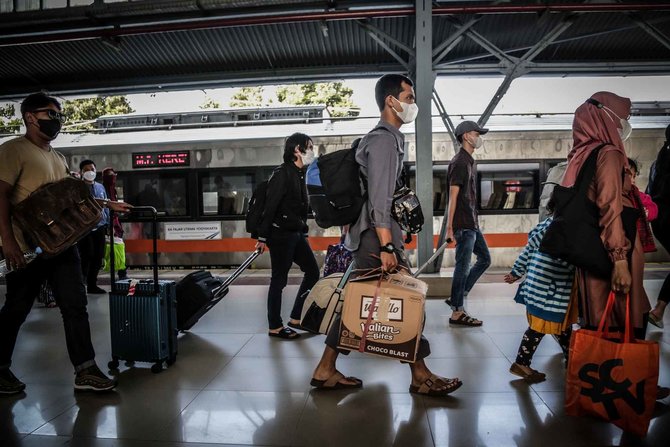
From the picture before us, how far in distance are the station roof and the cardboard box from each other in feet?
13.9

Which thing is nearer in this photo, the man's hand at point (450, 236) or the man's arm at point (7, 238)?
the man's arm at point (7, 238)

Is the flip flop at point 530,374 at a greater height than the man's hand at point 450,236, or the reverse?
the man's hand at point 450,236

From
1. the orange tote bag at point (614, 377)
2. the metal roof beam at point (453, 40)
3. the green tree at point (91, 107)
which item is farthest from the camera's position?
the green tree at point (91, 107)

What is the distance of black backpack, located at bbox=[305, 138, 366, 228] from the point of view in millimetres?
2684

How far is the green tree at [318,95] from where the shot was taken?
104 ft

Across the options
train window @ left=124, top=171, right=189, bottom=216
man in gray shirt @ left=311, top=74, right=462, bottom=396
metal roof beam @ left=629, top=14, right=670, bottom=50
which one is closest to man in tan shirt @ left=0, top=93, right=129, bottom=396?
man in gray shirt @ left=311, top=74, right=462, bottom=396

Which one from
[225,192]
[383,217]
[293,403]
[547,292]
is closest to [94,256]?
[225,192]

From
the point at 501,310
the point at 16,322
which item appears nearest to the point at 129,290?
the point at 16,322

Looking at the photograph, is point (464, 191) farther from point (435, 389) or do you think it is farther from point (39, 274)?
point (39, 274)

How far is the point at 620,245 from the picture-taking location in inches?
87.8

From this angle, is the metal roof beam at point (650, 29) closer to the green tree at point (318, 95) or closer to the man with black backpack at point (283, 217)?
the man with black backpack at point (283, 217)

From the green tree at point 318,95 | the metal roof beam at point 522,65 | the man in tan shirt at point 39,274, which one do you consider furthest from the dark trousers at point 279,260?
the green tree at point 318,95

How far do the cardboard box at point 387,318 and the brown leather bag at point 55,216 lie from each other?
5.80ft

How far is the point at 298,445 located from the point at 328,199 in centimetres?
134
